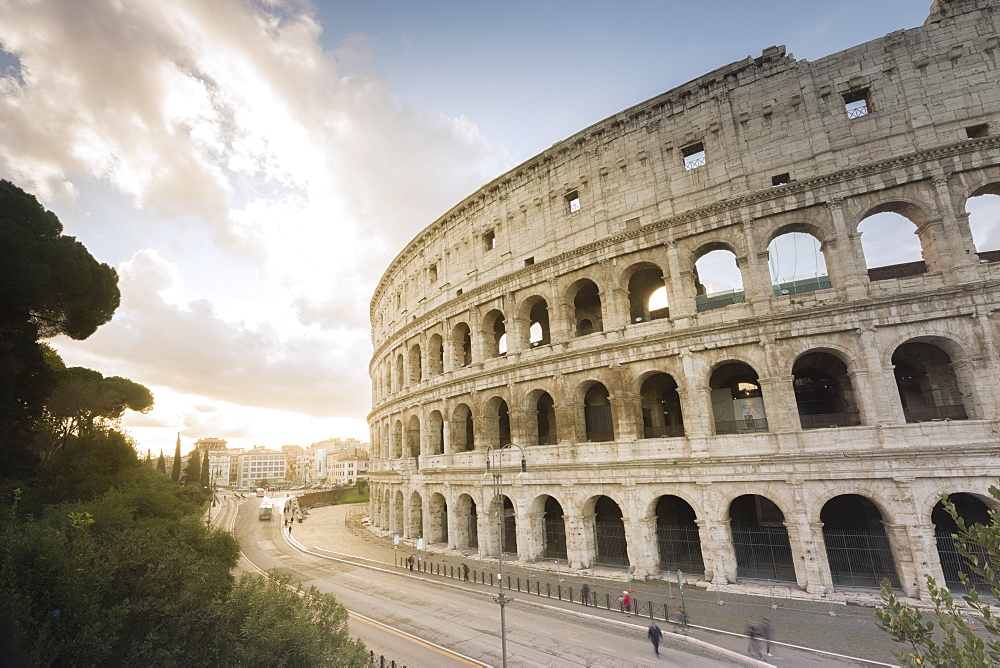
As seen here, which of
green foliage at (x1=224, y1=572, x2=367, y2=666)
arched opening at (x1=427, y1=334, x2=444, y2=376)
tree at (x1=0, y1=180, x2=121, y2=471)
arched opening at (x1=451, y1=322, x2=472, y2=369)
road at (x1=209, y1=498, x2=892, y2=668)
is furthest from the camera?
arched opening at (x1=427, y1=334, x2=444, y2=376)

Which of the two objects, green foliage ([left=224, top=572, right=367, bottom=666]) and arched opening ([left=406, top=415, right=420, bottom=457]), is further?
arched opening ([left=406, top=415, right=420, bottom=457])

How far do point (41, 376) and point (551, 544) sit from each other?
2352 centimetres

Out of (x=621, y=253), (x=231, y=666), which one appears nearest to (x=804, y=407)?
(x=621, y=253)

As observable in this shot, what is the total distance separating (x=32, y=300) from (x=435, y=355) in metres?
20.0

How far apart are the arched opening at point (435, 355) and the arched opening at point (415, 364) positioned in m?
2.86

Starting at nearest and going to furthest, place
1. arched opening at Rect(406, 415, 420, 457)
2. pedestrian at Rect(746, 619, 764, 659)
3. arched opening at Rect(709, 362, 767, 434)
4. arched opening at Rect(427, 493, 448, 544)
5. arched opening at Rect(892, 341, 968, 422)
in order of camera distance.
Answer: pedestrian at Rect(746, 619, 764, 659), arched opening at Rect(892, 341, 968, 422), arched opening at Rect(709, 362, 767, 434), arched opening at Rect(427, 493, 448, 544), arched opening at Rect(406, 415, 420, 457)

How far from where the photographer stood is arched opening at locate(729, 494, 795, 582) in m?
18.6

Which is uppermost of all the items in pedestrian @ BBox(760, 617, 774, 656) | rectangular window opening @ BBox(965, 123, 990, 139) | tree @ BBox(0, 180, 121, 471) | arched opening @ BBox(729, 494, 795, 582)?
rectangular window opening @ BBox(965, 123, 990, 139)

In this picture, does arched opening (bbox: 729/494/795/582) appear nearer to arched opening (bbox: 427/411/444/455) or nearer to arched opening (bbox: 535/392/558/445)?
arched opening (bbox: 535/392/558/445)

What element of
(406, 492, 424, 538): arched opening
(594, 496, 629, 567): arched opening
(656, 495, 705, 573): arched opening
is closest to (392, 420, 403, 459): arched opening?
(406, 492, 424, 538): arched opening

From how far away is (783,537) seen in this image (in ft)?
66.3

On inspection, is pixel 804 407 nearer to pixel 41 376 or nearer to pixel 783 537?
pixel 783 537

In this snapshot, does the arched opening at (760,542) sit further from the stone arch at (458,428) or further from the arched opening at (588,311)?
the stone arch at (458,428)

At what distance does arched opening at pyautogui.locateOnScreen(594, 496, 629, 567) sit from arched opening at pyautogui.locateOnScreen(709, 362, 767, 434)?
6786 mm
